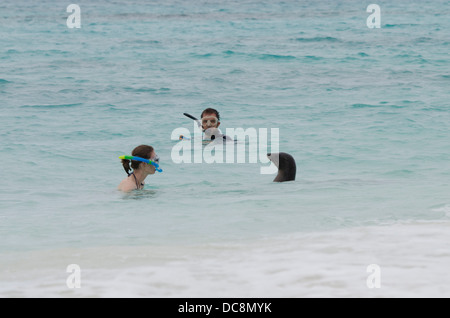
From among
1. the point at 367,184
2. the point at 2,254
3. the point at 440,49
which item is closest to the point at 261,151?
the point at 367,184

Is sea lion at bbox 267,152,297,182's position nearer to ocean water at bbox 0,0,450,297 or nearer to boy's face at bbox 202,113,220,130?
ocean water at bbox 0,0,450,297

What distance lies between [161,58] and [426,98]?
9773 millimetres

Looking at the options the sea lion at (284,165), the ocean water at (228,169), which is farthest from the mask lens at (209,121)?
the sea lion at (284,165)

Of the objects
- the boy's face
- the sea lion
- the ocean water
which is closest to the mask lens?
the boy's face

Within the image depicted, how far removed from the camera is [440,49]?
2488 centimetres

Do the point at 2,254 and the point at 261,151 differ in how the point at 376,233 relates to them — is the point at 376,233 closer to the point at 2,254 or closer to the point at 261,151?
the point at 2,254

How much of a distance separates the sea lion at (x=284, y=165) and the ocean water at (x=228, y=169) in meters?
0.24

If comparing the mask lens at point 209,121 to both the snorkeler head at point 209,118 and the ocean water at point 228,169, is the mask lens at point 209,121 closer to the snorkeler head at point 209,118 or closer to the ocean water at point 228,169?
the snorkeler head at point 209,118

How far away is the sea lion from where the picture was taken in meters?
8.72

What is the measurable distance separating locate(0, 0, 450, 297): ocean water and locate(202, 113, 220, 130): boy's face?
2.85ft

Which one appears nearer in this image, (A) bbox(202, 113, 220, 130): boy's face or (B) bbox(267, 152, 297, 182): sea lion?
(B) bbox(267, 152, 297, 182): sea lion

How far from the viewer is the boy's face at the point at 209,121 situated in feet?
37.4

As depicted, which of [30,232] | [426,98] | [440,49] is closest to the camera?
[30,232]

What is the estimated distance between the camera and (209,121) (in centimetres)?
1159
